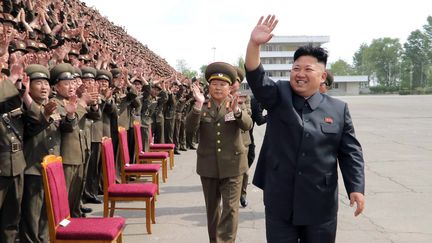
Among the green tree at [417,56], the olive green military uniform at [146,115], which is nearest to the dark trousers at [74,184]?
the olive green military uniform at [146,115]

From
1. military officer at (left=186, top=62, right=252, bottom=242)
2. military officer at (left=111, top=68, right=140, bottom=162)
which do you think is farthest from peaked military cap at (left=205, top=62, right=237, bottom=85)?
military officer at (left=111, top=68, right=140, bottom=162)

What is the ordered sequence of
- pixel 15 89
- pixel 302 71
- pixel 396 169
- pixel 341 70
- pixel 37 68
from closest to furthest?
pixel 302 71 < pixel 15 89 < pixel 37 68 < pixel 396 169 < pixel 341 70

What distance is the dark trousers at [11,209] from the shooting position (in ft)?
12.7

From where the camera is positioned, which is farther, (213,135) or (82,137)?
(82,137)

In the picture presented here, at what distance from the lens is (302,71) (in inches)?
110

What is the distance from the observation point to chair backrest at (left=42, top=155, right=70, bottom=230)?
136 inches

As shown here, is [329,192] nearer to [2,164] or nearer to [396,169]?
[2,164]

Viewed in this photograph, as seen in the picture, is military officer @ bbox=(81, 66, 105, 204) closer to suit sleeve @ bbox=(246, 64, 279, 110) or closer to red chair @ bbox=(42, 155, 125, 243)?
red chair @ bbox=(42, 155, 125, 243)

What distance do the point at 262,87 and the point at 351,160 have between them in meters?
0.76

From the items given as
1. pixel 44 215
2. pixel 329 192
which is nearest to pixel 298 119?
pixel 329 192

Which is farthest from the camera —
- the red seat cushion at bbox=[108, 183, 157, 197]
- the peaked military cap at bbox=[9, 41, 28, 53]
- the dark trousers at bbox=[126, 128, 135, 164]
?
the dark trousers at bbox=[126, 128, 135, 164]

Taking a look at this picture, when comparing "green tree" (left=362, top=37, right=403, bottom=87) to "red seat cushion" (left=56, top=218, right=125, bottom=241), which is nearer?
"red seat cushion" (left=56, top=218, right=125, bottom=241)

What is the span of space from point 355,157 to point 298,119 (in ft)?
1.48

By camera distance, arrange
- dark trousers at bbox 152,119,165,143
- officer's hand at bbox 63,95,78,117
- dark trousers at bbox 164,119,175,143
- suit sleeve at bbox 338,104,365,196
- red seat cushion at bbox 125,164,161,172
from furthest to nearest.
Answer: dark trousers at bbox 164,119,175,143 → dark trousers at bbox 152,119,165,143 → red seat cushion at bbox 125,164,161,172 → officer's hand at bbox 63,95,78,117 → suit sleeve at bbox 338,104,365,196
